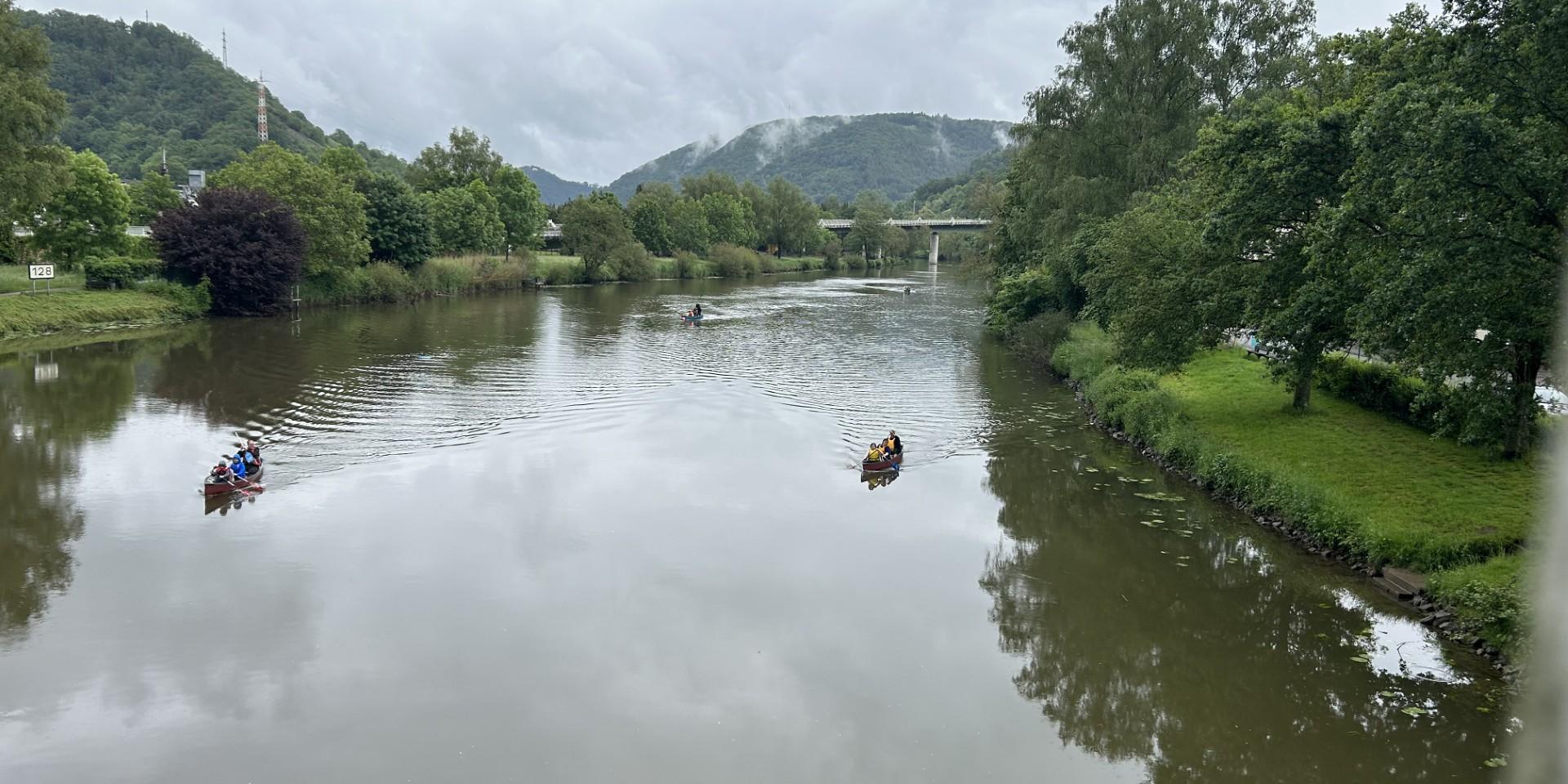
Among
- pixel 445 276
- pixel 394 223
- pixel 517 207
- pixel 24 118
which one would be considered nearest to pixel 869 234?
pixel 517 207

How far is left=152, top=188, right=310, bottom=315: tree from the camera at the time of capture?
54469 millimetres

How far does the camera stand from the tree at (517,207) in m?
96.0

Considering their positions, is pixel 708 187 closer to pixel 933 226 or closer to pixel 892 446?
pixel 933 226

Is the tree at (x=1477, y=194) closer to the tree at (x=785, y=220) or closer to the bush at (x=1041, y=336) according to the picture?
the bush at (x=1041, y=336)

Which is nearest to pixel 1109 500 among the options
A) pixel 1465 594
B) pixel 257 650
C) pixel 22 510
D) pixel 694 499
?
pixel 1465 594

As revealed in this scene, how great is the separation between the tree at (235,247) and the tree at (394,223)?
1249 centimetres

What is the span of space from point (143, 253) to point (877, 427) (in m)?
50.6

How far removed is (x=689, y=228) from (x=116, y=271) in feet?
235

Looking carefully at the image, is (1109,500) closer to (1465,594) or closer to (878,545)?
(878,545)

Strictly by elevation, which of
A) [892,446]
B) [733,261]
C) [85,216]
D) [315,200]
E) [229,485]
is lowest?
[229,485]

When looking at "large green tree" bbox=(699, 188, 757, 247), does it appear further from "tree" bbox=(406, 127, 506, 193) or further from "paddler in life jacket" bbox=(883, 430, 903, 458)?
A: "paddler in life jacket" bbox=(883, 430, 903, 458)

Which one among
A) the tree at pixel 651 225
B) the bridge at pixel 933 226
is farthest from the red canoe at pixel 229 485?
the bridge at pixel 933 226

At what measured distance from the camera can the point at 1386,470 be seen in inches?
809

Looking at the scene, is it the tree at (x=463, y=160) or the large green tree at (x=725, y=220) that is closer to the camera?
the tree at (x=463, y=160)
